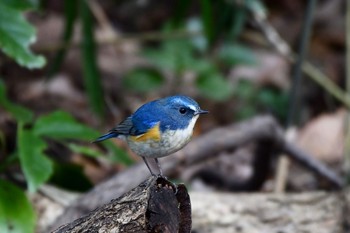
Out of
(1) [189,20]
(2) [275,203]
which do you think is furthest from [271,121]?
(1) [189,20]

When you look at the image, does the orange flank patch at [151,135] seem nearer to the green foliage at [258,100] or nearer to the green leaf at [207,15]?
the green leaf at [207,15]

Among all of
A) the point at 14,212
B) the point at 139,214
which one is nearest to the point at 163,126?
the point at 139,214

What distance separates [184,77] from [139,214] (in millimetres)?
5562

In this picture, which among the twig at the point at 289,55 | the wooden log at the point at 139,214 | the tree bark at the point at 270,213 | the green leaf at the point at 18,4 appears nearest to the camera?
the wooden log at the point at 139,214

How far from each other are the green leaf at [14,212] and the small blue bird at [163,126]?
117 cm

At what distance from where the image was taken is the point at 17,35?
16.1 feet

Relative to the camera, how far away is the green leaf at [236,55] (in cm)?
810

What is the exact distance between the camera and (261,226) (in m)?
5.07

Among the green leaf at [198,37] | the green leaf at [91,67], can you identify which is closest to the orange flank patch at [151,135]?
the green leaf at [91,67]

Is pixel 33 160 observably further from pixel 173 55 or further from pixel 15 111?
pixel 173 55

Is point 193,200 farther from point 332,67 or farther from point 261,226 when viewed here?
point 332,67

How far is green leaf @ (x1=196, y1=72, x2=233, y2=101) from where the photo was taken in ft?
25.2

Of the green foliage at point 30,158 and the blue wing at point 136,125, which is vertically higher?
the green foliage at point 30,158

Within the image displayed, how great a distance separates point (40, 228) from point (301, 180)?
9.75 feet
